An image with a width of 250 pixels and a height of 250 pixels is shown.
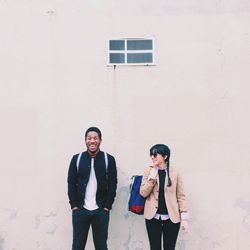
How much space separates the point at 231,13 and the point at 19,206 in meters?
3.73

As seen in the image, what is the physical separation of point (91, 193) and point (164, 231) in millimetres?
928

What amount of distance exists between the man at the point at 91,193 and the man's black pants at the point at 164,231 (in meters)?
0.56

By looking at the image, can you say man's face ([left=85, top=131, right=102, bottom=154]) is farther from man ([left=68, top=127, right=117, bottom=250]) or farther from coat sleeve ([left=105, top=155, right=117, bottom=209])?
coat sleeve ([left=105, top=155, right=117, bottom=209])

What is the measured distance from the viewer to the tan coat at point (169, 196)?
4605 mm

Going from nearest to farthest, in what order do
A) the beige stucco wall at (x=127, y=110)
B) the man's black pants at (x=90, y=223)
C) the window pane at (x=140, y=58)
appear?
the man's black pants at (x=90, y=223) → the beige stucco wall at (x=127, y=110) → the window pane at (x=140, y=58)

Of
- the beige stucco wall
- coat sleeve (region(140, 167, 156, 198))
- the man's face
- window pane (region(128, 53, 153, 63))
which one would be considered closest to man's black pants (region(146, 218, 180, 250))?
coat sleeve (region(140, 167, 156, 198))

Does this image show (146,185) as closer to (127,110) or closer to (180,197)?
(180,197)

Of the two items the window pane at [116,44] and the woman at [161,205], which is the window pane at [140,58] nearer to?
the window pane at [116,44]

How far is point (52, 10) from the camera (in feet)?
18.5

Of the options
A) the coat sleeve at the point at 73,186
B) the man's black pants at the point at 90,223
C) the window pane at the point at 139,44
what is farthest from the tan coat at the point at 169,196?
the window pane at the point at 139,44

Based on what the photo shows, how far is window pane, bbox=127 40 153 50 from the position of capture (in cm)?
558

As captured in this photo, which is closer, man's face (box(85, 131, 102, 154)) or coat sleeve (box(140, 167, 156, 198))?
coat sleeve (box(140, 167, 156, 198))

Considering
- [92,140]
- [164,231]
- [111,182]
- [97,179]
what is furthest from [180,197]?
[92,140]

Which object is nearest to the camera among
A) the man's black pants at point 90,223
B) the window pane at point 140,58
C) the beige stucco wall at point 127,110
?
the man's black pants at point 90,223
